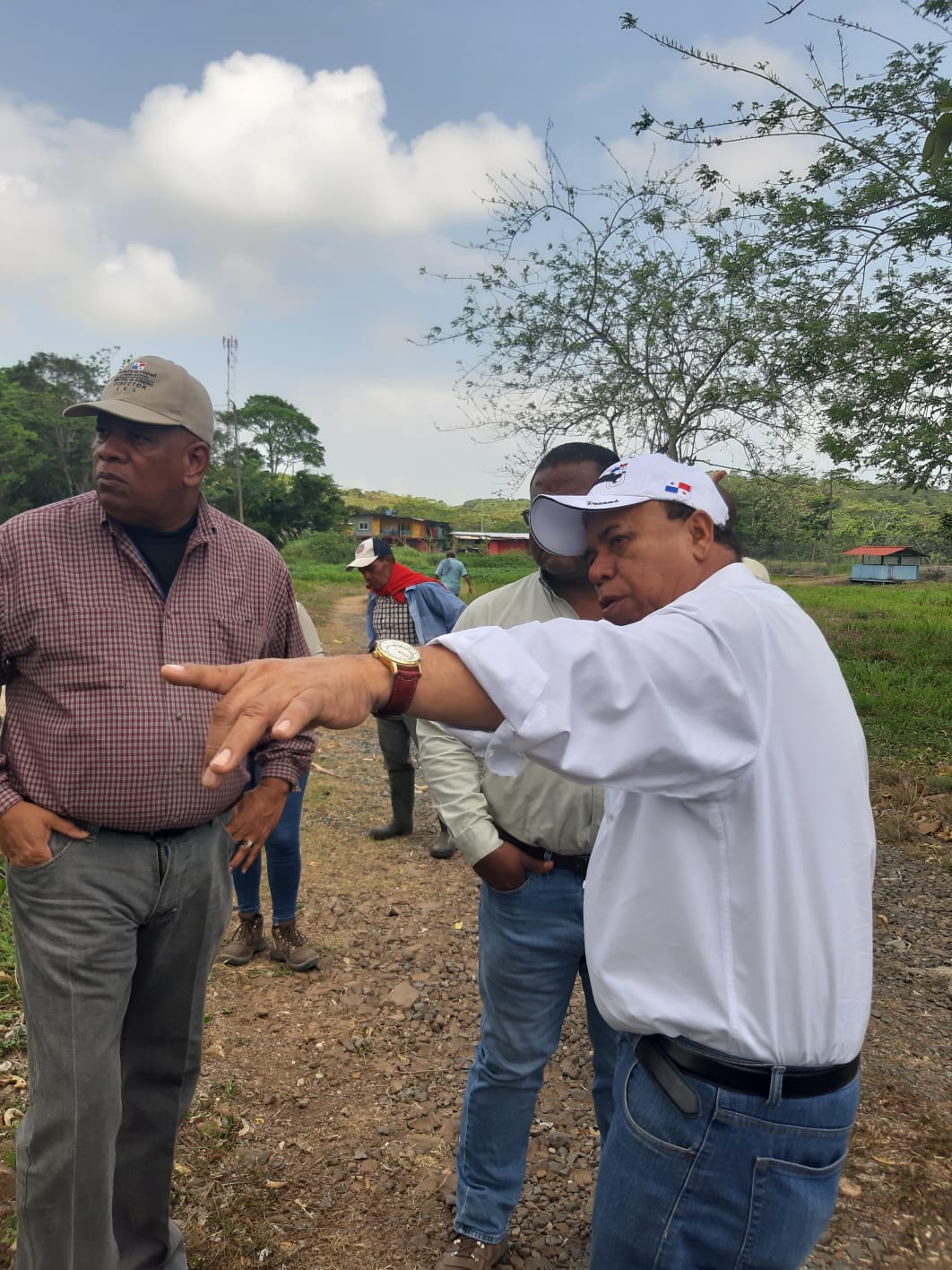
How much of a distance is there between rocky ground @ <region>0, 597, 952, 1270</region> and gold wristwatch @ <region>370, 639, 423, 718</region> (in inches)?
88.3

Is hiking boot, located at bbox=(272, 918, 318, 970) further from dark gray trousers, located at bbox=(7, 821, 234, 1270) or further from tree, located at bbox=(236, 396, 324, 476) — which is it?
Answer: tree, located at bbox=(236, 396, 324, 476)

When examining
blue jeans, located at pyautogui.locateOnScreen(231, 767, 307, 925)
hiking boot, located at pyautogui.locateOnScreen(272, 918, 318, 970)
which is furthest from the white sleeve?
hiking boot, located at pyautogui.locateOnScreen(272, 918, 318, 970)

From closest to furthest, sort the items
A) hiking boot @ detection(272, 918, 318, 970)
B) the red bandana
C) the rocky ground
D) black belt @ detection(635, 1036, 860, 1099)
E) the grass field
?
1. black belt @ detection(635, 1036, 860, 1099)
2. the rocky ground
3. hiking boot @ detection(272, 918, 318, 970)
4. the red bandana
5. the grass field

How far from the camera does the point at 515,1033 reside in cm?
230

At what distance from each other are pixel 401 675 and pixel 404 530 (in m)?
73.1

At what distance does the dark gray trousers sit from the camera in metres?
1.99

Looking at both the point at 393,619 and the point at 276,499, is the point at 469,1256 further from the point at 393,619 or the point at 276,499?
the point at 276,499

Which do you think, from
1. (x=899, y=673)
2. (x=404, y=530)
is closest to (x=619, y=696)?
(x=899, y=673)

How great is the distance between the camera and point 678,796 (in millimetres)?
1260

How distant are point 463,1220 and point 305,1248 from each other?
53 cm

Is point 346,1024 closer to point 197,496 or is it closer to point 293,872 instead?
point 293,872

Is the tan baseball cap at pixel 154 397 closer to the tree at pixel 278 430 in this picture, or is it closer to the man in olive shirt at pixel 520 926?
the man in olive shirt at pixel 520 926

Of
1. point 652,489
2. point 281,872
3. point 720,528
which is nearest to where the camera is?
point 652,489

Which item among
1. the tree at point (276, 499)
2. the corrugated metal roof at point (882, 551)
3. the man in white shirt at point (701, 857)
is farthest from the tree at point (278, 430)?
the man in white shirt at point (701, 857)
